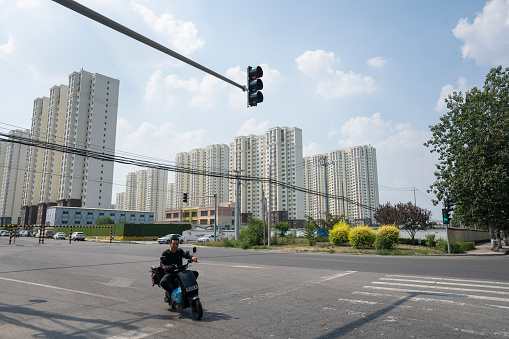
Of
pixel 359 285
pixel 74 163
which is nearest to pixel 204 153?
pixel 74 163

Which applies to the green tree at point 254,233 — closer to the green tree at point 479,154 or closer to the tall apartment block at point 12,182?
the green tree at point 479,154

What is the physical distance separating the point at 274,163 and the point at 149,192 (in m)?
80.0

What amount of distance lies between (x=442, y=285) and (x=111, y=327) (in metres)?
8.77

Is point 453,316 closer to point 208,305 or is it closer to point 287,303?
point 287,303

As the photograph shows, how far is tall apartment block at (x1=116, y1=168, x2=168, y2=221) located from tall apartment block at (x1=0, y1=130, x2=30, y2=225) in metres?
42.5

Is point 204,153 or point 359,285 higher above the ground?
point 204,153

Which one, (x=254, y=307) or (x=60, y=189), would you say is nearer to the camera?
(x=254, y=307)

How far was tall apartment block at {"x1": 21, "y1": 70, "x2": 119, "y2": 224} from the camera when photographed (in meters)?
97.4

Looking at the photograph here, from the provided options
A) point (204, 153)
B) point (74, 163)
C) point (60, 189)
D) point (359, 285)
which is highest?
point (204, 153)

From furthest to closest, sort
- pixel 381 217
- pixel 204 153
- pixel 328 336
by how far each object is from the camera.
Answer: pixel 204 153 < pixel 381 217 < pixel 328 336

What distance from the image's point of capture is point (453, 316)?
226 inches

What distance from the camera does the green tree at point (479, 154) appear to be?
2475 cm

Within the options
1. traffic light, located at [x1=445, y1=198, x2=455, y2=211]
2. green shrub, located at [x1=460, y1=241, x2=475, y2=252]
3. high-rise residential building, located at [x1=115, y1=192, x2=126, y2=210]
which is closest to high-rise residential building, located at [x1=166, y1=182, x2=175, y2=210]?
high-rise residential building, located at [x1=115, y1=192, x2=126, y2=210]

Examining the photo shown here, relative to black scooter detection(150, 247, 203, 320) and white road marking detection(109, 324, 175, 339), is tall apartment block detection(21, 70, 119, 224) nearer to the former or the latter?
black scooter detection(150, 247, 203, 320)
